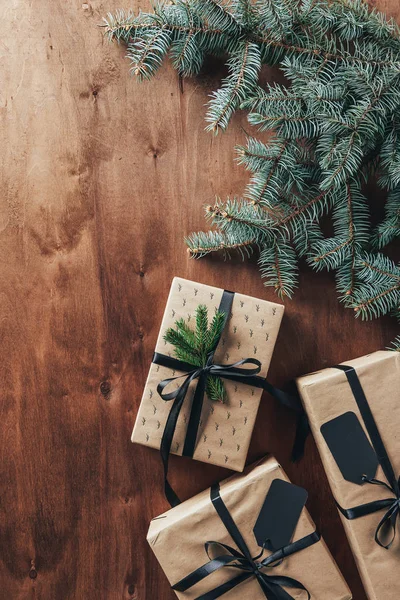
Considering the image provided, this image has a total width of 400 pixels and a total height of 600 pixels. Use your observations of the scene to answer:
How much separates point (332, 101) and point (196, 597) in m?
1.10

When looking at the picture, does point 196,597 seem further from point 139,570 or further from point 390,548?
point 390,548

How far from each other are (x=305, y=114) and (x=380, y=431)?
2.28ft

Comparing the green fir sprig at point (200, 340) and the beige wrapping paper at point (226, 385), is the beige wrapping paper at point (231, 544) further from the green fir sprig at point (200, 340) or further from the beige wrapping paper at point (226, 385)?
the green fir sprig at point (200, 340)

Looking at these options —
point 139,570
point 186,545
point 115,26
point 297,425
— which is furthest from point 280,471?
point 115,26

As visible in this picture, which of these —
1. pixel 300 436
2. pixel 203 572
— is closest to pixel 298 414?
pixel 300 436

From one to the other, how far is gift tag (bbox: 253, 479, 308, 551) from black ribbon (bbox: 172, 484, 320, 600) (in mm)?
23

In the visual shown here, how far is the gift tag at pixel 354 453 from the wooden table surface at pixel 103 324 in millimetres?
173

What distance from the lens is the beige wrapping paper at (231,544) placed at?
3.36 feet

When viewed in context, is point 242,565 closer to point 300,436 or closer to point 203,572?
point 203,572

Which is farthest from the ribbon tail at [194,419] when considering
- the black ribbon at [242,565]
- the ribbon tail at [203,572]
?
the ribbon tail at [203,572]

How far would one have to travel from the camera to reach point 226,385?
1067 mm

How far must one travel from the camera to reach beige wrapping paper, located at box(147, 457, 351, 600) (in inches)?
40.3

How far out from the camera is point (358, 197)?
106 cm

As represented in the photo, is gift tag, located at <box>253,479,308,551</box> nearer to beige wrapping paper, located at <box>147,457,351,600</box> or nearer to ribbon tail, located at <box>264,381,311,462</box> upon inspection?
beige wrapping paper, located at <box>147,457,351,600</box>
